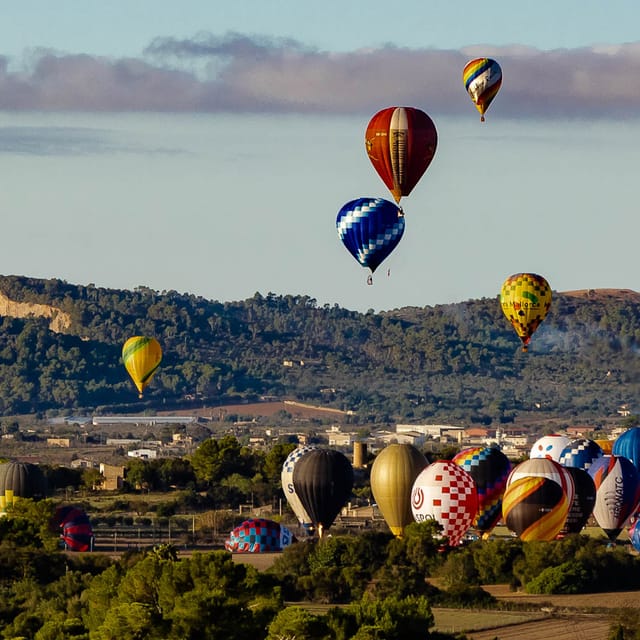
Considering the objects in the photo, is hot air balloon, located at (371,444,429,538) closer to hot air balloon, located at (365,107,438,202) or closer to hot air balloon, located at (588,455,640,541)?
hot air balloon, located at (588,455,640,541)

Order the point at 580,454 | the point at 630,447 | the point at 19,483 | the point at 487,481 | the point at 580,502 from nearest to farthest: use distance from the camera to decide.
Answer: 1. the point at 580,502
2. the point at 487,481
3. the point at 19,483
4. the point at 580,454
5. the point at 630,447

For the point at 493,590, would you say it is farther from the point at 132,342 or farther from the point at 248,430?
the point at 248,430

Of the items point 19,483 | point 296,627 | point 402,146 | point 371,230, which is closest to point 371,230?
point 371,230

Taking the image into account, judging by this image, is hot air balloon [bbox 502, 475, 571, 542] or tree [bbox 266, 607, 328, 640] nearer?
tree [bbox 266, 607, 328, 640]

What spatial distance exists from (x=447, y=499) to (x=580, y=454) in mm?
12498

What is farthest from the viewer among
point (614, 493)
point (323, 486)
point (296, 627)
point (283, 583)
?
point (323, 486)

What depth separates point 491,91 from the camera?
65.9m

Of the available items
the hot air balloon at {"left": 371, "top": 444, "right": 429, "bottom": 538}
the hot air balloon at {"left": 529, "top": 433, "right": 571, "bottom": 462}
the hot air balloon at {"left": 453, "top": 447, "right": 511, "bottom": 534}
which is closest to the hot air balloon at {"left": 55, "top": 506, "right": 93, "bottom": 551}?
the hot air balloon at {"left": 371, "top": 444, "right": 429, "bottom": 538}

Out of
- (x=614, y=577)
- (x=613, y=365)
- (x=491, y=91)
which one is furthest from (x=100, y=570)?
(x=613, y=365)

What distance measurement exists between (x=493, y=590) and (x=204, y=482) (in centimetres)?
3473

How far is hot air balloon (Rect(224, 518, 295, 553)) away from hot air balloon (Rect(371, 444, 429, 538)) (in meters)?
3.37

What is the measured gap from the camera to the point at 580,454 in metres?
72.4

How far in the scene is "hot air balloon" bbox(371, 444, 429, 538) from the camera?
63875 mm

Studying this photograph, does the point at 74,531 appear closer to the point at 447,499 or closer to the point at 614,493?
the point at 447,499
